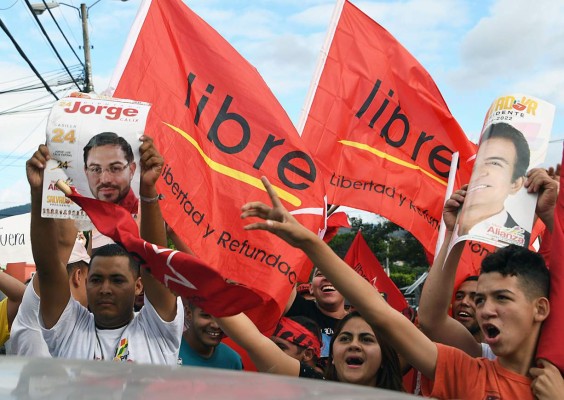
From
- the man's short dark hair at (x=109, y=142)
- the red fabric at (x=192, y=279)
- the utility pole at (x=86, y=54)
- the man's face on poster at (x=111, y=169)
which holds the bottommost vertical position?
the red fabric at (x=192, y=279)

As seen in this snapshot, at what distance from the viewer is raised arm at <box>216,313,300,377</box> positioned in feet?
12.1

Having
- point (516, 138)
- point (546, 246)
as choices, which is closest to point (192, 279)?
point (516, 138)

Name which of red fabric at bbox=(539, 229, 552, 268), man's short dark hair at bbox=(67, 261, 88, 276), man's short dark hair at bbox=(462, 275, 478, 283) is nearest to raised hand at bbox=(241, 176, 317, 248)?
red fabric at bbox=(539, 229, 552, 268)

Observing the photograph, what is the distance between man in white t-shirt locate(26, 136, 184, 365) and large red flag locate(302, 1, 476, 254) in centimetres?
251

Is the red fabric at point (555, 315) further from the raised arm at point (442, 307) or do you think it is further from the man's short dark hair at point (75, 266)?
the man's short dark hair at point (75, 266)

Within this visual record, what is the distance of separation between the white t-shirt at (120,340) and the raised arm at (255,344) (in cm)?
23

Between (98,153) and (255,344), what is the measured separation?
3.60ft

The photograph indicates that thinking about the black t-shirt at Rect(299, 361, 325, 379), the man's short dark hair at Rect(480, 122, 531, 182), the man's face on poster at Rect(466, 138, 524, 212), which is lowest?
the black t-shirt at Rect(299, 361, 325, 379)

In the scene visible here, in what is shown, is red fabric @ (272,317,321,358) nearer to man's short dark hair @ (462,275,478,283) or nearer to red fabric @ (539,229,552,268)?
man's short dark hair @ (462,275,478,283)

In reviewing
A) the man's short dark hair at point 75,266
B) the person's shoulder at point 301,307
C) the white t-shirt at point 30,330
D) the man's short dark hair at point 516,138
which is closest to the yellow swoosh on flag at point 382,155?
the person's shoulder at point 301,307

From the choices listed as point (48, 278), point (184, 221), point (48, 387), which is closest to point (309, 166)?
point (184, 221)

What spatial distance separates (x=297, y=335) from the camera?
4828 millimetres

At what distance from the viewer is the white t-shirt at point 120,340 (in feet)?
11.9

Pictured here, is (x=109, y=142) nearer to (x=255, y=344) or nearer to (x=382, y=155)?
(x=255, y=344)
